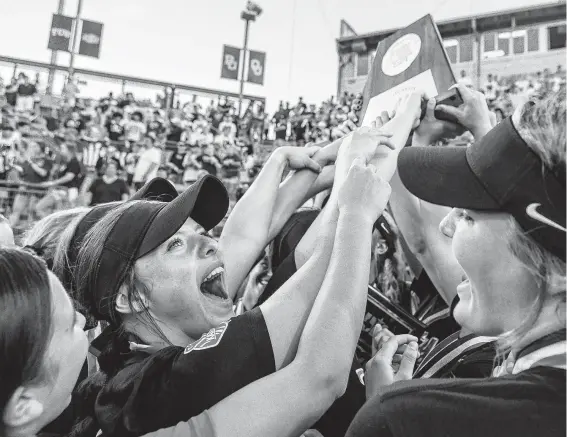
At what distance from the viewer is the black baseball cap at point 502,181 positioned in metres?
0.76

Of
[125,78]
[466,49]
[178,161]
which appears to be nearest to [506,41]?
[466,49]

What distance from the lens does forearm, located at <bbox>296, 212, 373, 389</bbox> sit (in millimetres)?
1048

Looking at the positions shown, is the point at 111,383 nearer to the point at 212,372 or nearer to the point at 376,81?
the point at 212,372

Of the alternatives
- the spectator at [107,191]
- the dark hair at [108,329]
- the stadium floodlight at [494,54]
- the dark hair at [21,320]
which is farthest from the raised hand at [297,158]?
the stadium floodlight at [494,54]

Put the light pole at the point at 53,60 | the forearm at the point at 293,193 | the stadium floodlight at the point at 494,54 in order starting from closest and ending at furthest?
the forearm at the point at 293,193, the light pole at the point at 53,60, the stadium floodlight at the point at 494,54

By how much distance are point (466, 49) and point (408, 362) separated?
28194mm

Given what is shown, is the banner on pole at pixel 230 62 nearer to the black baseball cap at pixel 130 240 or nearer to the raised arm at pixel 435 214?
the raised arm at pixel 435 214

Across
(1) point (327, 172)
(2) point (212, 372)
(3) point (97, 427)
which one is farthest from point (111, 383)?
(1) point (327, 172)

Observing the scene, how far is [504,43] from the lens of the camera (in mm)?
25984

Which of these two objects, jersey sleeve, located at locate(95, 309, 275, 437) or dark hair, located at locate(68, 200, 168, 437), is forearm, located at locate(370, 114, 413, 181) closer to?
jersey sleeve, located at locate(95, 309, 275, 437)

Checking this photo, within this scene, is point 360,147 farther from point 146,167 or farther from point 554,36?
point 554,36

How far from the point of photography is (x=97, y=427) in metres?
1.22

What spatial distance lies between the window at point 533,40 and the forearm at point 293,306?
28191 mm

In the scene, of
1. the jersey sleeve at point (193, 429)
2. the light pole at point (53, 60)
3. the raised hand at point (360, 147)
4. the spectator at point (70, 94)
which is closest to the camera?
the jersey sleeve at point (193, 429)
